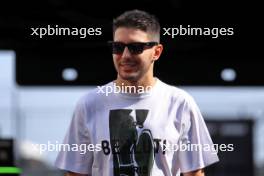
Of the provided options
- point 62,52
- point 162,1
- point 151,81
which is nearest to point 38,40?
point 62,52

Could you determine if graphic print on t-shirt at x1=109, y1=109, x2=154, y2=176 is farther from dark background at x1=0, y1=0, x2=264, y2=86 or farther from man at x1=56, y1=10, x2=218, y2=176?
dark background at x1=0, y1=0, x2=264, y2=86

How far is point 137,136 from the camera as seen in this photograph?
88.0 inches

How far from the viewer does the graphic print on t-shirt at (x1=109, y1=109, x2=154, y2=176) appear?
7.22ft

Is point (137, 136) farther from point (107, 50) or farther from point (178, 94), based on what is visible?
point (107, 50)

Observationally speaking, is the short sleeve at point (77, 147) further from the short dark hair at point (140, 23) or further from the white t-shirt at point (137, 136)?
the short dark hair at point (140, 23)

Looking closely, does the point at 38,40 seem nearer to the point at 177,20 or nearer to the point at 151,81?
the point at 177,20

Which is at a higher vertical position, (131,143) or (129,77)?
(129,77)

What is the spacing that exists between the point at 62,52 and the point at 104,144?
84cm

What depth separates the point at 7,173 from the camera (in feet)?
8.56

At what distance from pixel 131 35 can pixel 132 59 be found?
68 mm

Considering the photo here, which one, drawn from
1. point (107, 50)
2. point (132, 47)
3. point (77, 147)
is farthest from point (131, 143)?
point (107, 50)

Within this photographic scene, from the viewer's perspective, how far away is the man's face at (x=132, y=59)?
2219 millimetres

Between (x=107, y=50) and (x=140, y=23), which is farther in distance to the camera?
(x=107, y=50)

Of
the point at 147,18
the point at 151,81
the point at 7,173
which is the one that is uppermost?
the point at 147,18
